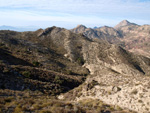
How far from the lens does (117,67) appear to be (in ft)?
201

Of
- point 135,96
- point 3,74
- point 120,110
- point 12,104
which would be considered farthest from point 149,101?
point 3,74

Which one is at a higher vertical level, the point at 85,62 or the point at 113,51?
the point at 113,51

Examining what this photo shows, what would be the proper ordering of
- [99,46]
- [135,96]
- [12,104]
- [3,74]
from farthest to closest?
1. [99,46]
2. [3,74]
3. [135,96]
4. [12,104]

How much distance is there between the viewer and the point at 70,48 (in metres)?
73.7

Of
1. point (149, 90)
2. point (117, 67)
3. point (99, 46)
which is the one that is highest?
point (99, 46)

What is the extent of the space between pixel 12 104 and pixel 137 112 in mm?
14068

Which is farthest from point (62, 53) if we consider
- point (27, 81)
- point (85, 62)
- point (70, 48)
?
point (27, 81)

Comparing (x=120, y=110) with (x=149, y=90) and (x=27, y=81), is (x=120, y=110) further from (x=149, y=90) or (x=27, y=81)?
(x=27, y=81)

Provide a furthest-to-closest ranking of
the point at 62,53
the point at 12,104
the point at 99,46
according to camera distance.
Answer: the point at 99,46, the point at 62,53, the point at 12,104

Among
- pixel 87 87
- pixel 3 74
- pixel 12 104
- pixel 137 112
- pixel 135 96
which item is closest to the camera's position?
pixel 12 104

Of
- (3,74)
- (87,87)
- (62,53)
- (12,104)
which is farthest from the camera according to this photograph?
(62,53)

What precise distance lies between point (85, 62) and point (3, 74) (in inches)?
1712

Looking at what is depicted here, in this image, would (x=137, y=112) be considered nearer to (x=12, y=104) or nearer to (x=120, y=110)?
(x=120, y=110)

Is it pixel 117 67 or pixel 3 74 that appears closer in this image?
pixel 3 74
